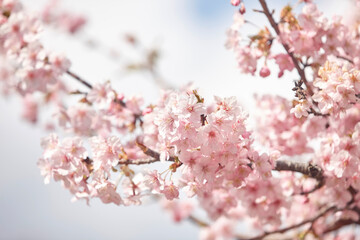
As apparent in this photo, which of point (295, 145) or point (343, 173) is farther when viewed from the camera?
A: point (295, 145)

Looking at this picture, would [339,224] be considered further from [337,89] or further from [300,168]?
[337,89]

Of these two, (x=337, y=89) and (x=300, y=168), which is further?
(x=300, y=168)

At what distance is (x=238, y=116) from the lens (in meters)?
2.57

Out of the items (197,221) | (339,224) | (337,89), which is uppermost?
(197,221)

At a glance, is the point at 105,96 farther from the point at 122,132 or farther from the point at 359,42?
the point at 359,42

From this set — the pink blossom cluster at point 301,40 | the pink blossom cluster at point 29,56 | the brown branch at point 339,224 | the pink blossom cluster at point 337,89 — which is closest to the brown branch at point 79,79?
the pink blossom cluster at point 29,56

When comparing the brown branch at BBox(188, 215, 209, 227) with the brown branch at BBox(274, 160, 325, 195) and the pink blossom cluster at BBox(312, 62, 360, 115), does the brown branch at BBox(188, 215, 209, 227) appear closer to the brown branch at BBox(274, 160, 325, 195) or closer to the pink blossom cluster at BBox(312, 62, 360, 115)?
the brown branch at BBox(274, 160, 325, 195)

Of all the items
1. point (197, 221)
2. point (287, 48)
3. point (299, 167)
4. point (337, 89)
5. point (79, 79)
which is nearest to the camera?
point (337, 89)

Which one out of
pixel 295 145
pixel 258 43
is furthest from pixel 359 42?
pixel 295 145

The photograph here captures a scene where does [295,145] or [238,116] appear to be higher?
[295,145]

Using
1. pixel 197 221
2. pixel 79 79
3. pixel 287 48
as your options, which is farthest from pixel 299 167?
pixel 197 221

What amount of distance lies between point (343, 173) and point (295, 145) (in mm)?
Answer: 1328

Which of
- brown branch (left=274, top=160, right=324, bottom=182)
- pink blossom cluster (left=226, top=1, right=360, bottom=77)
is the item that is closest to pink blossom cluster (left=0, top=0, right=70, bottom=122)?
pink blossom cluster (left=226, top=1, right=360, bottom=77)

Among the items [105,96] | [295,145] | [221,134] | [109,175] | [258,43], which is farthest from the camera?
[295,145]
